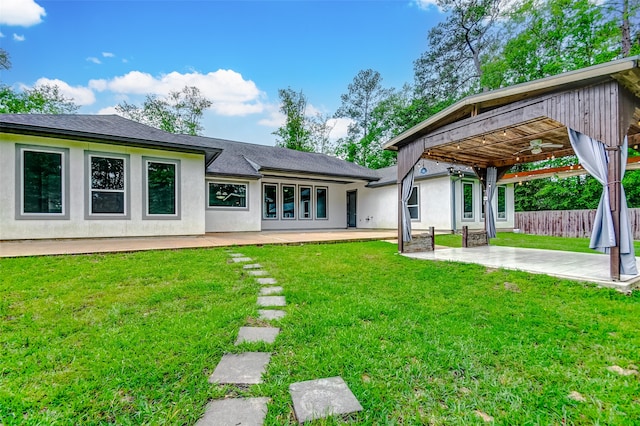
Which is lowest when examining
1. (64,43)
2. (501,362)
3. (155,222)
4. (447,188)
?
(501,362)

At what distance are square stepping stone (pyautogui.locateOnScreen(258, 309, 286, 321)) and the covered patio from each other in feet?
14.5

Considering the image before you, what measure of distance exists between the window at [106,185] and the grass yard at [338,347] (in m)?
3.49

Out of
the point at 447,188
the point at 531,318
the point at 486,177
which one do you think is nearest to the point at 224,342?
the point at 531,318

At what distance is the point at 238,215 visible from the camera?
10945 mm

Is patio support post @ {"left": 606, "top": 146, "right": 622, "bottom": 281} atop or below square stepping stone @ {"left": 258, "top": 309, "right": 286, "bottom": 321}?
atop

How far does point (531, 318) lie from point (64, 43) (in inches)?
786

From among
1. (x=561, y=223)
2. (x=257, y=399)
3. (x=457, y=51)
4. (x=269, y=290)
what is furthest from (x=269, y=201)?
(x=457, y=51)

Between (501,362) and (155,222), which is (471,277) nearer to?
(501,362)

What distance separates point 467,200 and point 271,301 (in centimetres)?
Answer: 1131

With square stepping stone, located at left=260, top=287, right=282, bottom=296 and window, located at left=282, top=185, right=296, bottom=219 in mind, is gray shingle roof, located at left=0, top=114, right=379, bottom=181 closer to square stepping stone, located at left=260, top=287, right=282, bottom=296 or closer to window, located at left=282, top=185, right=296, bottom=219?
window, located at left=282, top=185, right=296, bottom=219

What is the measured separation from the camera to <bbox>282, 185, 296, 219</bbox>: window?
13610 millimetres

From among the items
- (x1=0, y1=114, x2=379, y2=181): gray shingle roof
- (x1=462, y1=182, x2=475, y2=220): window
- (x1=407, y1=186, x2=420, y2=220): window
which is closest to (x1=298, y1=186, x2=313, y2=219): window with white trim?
(x1=0, y1=114, x2=379, y2=181): gray shingle roof

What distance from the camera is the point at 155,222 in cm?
799

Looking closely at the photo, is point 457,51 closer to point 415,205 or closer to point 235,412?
point 415,205
